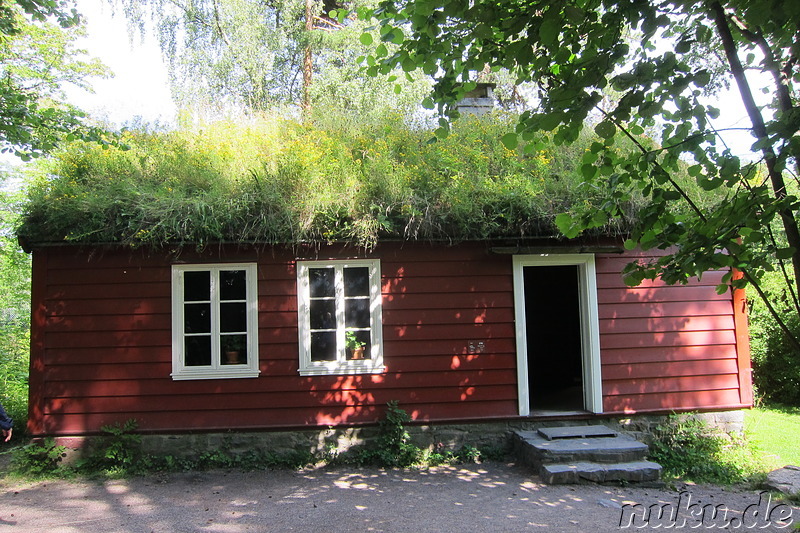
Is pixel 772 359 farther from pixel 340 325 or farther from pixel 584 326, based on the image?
pixel 340 325

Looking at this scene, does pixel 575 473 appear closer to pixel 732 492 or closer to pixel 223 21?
pixel 732 492

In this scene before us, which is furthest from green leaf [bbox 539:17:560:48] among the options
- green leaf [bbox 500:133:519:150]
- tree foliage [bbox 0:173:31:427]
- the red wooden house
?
tree foliage [bbox 0:173:31:427]

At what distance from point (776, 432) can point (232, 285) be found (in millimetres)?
8491

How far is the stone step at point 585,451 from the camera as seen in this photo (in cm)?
636

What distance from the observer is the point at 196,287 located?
23.1 ft

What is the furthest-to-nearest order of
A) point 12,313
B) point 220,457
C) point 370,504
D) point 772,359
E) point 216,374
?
point 12,313
point 772,359
point 216,374
point 220,457
point 370,504

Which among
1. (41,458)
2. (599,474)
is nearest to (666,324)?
(599,474)

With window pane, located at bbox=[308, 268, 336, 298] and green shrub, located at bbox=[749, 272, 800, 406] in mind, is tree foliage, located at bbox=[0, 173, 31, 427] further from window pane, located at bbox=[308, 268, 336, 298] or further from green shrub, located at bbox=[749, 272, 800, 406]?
green shrub, located at bbox=[749, 272, 800, 406]

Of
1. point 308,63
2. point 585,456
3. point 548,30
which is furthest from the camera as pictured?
point 308,63

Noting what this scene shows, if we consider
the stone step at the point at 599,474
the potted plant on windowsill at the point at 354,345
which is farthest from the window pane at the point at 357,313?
the stone step at the point at 599,474

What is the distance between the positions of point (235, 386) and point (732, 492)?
19.2ft

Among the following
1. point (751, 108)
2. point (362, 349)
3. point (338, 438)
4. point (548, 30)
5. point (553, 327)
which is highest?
A: point (548, 30)

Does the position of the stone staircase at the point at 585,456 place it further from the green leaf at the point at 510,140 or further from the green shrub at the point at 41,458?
the green shrub at the point at 41,458

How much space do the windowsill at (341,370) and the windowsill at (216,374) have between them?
0.64 metres
